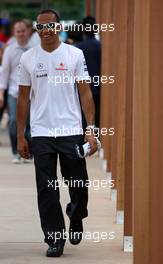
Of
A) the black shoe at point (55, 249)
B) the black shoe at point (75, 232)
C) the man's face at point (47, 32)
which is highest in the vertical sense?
the man's face at point (47, 32)

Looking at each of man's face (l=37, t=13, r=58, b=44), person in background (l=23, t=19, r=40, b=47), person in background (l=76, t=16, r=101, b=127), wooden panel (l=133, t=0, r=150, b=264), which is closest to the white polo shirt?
man's face (l=37, t=13, r=58, b=44)

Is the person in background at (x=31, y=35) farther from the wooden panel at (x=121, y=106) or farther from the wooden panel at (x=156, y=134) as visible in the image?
the wooden panel at (x=156, y=134)

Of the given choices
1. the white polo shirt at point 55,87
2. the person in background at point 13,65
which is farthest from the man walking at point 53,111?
the person in background at point 13,65

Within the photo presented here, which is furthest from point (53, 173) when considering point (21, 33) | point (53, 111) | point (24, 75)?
point (21, 33)

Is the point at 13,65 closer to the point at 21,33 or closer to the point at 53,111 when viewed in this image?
the point at 21,33

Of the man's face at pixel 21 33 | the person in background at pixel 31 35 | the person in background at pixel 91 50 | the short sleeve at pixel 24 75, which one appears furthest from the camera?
the person in background at pixel 91 50

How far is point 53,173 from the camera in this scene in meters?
8.16

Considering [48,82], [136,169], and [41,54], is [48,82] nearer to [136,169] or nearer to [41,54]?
[41,54]

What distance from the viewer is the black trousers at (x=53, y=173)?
8.12m

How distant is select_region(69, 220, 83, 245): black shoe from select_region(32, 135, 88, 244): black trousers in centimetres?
23

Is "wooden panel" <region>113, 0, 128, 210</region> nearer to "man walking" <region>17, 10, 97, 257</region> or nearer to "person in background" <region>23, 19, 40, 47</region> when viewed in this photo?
"man walking" <region>17, 10, 97, 257</region>

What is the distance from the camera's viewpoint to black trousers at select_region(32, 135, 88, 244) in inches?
320

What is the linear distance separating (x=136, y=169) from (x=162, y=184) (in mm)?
197

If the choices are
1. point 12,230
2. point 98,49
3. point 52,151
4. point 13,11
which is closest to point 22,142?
point 52,151
